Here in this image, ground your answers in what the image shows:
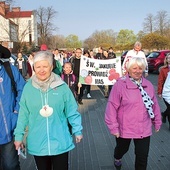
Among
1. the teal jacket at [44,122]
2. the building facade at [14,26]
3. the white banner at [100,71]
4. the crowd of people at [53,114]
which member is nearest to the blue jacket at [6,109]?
the crowd of people at [53,114]

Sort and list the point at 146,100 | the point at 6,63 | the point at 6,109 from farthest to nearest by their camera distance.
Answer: the point at 146,100
the point at 6,63
the point at 6,109

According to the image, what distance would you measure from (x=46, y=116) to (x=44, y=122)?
2.6 inches

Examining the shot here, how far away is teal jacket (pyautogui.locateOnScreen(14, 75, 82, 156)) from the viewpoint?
114 inches

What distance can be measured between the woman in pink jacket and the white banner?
6.56 metres

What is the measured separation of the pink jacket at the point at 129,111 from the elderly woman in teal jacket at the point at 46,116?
0.82 m

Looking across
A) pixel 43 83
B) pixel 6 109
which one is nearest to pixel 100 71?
pixel 6 109

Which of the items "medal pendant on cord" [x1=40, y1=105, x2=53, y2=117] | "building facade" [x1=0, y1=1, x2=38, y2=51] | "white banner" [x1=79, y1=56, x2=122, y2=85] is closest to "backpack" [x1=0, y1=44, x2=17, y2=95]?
"medal pendant on cord" [x1=40, y1=105, x2=53, y2=117]

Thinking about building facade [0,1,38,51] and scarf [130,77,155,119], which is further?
building facade [0,1,38,51]

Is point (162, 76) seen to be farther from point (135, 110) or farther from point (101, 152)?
point (135, 110)

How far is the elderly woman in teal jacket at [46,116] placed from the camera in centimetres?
290

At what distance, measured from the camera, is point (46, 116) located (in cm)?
288

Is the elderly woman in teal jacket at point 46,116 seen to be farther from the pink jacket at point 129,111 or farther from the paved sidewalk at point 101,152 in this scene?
the paved sidewalk at point 101,152

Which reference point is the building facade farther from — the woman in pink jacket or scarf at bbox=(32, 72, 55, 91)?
scarf at bbox=(32, 72, 55, 91)

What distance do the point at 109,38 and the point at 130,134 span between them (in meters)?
96.2
